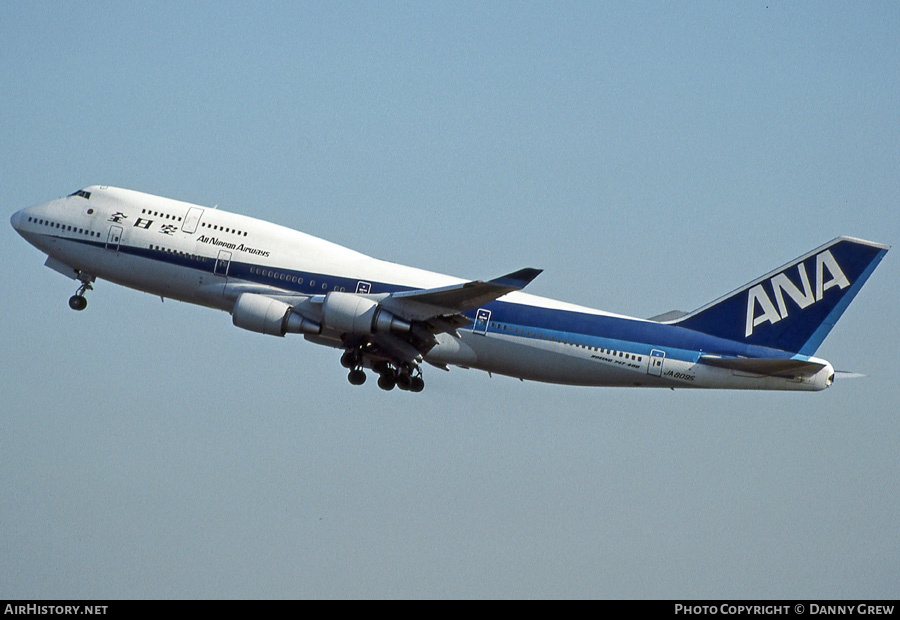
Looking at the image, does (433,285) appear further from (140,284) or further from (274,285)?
(140,284)

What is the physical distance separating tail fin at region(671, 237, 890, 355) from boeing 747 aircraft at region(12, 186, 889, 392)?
4 cm

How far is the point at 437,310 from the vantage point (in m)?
42.9

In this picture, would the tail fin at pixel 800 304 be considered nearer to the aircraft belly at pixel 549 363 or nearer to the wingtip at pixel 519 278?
the aircraft belly at pixel 549 363

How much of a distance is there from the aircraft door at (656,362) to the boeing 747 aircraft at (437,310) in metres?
0.05

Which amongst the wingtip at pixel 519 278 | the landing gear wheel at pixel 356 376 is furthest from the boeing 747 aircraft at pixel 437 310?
the wingtip at pixel 519 278

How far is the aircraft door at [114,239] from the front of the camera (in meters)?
A: 46.5

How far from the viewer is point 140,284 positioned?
46406 mm

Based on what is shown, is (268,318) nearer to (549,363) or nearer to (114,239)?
(114,239)

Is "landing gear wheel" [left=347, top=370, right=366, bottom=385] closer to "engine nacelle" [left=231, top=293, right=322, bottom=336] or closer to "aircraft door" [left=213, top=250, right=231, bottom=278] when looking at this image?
"engine nacelle" [left=231, top=293, right=322, bottom=336]

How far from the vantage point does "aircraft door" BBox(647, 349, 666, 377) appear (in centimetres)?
4453

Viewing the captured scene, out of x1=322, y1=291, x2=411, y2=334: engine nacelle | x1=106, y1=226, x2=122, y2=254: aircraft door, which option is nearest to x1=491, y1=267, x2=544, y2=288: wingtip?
x1=322, y1=291, x2=411, y2=334: engine nacelle

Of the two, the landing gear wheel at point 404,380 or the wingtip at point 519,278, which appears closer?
the wingtip at point 519,278
